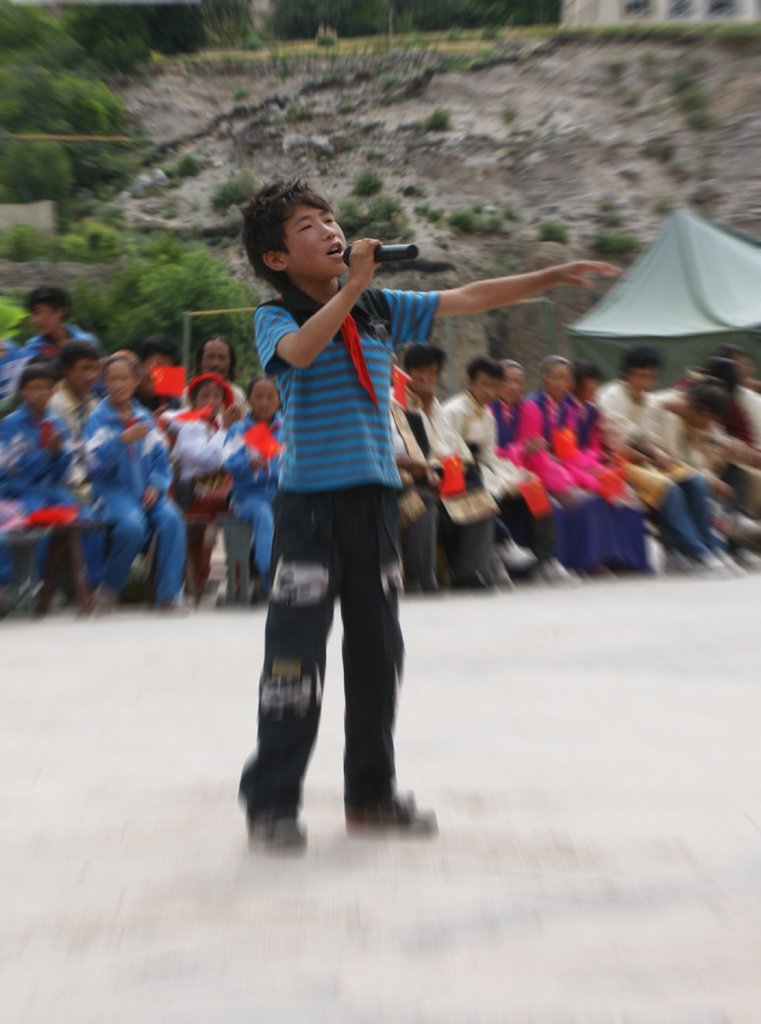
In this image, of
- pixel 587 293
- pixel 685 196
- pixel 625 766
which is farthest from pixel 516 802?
pixel 685 196

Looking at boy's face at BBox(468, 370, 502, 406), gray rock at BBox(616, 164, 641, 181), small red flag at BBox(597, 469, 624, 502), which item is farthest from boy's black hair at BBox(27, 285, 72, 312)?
gray rock at BBox(616, 164, 641, 181)

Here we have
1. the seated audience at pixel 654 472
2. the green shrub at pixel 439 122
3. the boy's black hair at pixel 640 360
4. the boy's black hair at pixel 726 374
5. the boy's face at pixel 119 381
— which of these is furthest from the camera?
the green shrub at pixel 439 122

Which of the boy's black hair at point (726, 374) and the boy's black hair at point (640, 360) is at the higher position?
the boy's black hair at point (640, 360)

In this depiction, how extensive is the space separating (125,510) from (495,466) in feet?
6.99

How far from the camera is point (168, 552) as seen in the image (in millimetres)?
5715

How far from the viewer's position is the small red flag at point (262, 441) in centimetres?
597

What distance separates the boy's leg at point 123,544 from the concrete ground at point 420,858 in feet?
4.82

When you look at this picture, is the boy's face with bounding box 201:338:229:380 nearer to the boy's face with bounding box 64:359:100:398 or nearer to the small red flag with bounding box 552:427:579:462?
the boy's face with bounding box 64:359:100:398

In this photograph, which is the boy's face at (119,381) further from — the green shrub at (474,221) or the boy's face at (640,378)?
the green shrub at (474,221)

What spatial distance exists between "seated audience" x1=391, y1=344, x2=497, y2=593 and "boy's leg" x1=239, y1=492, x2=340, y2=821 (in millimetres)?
3504

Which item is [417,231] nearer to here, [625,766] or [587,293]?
[587,293]

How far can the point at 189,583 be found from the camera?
6.12 metres

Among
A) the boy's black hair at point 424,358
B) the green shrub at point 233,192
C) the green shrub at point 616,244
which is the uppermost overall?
the boy's black hair at point 424,358

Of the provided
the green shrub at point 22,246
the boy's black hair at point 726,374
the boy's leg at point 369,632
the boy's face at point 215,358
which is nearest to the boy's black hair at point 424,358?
the boy's face at point 215,358
